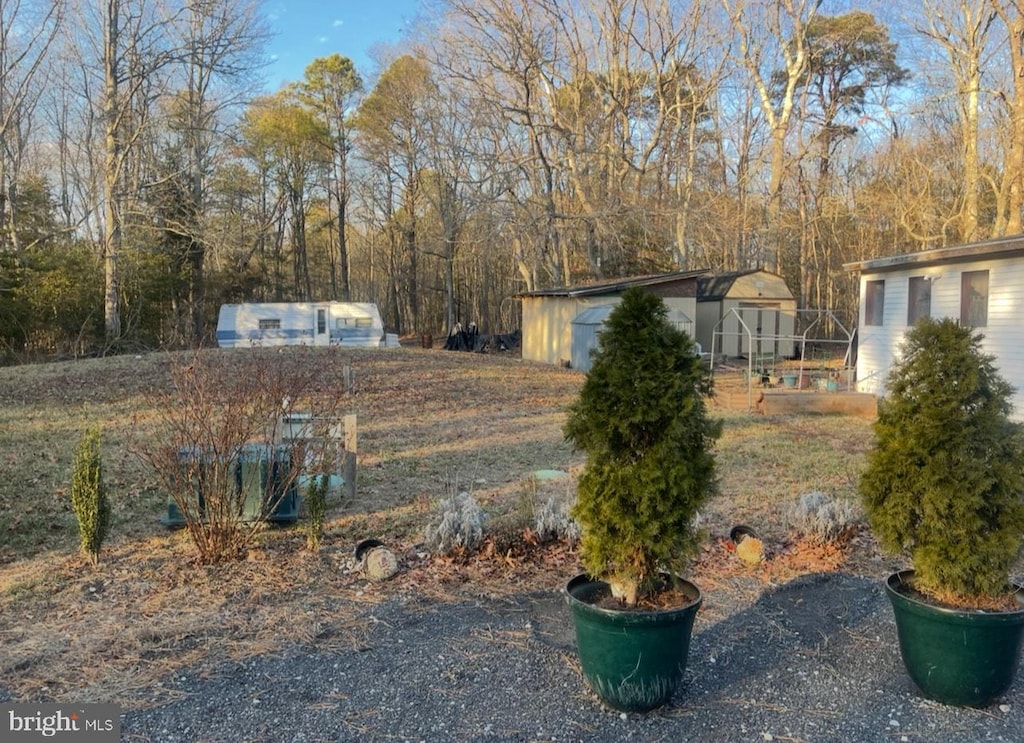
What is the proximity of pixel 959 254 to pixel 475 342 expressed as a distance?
1746 cm

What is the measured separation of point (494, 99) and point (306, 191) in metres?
16.2

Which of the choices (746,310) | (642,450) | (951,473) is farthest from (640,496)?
(746,310)

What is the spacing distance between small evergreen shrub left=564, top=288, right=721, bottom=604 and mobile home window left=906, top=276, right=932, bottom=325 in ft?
36.9

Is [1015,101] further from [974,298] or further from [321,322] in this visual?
[321,322]

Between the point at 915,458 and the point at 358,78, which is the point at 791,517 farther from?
the point at 358,78

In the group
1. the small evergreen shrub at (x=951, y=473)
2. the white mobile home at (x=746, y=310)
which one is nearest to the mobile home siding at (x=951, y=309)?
the small evergreen shrub at (x=951, y=473)

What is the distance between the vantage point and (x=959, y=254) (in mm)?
10781

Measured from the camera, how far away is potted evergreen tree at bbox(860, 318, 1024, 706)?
248 cm

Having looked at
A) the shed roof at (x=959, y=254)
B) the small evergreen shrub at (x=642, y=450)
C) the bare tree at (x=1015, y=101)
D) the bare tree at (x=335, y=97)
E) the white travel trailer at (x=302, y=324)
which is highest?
the bare tree at (x=335, y=97)

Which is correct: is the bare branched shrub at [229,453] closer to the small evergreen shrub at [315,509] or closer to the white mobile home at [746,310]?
the small evergreen shrub at [315,509]

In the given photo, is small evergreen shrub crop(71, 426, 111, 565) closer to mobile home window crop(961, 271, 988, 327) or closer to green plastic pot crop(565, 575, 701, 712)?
green plastic pot crop(565, 575, 701, 712)

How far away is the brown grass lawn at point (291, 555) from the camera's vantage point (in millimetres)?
3000

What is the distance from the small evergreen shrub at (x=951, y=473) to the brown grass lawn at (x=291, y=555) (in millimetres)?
1094

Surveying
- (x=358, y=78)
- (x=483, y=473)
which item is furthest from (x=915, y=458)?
(x=358, y=78)
